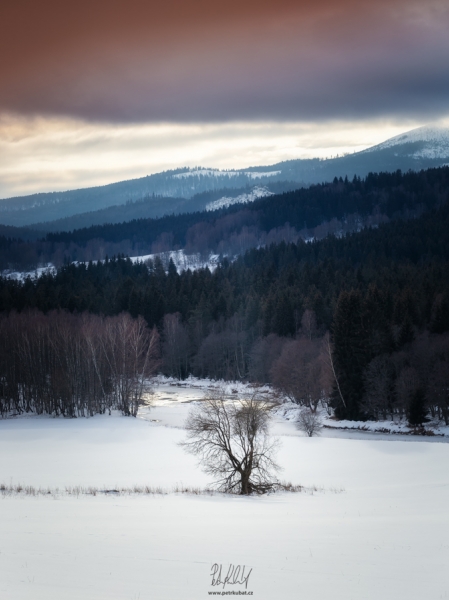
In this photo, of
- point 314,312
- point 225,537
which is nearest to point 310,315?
point 314,312

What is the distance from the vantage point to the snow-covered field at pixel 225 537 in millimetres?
12430

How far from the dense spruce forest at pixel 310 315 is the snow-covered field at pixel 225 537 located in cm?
2988

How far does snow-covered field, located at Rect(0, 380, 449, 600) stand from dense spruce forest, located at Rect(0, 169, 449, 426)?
2988 cm

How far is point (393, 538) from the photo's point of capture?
56.5 feet

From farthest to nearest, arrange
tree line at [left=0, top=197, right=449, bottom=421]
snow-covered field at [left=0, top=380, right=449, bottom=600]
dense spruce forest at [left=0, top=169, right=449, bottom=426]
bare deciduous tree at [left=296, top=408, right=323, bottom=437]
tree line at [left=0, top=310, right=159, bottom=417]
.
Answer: tree line at [left=0, top=197, right=449, bottom=421]
dense spruce forest at [left=0, top=169, right=449, bottom=426]
tree line at [left=0, top=310, right=159, bottom=417]
bare deciduous tree at [left=296, top=408, right=323, bottom=437]
snow-covered field at [left=0, top=380, right=449, bottom=600]

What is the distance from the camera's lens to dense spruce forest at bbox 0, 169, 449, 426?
66.5 metres

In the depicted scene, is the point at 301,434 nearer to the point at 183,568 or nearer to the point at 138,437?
the point at 138,437

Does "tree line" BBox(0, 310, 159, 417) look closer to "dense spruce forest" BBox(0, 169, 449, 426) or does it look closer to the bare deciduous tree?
"dense spruce forest" BBox(0, 169, 449, 426)

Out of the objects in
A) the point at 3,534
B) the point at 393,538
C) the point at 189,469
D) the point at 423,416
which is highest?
the point at 3,534

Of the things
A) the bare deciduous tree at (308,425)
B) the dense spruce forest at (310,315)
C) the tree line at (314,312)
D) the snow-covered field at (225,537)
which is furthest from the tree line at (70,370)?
the snow-covered field at (225,537)

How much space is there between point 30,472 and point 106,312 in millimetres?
88479

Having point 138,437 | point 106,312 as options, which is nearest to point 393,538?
point 138,437

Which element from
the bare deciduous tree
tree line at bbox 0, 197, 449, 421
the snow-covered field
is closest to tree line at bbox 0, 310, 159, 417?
tree line at bbox 0, 197, 449, 421

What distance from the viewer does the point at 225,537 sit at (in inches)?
653
